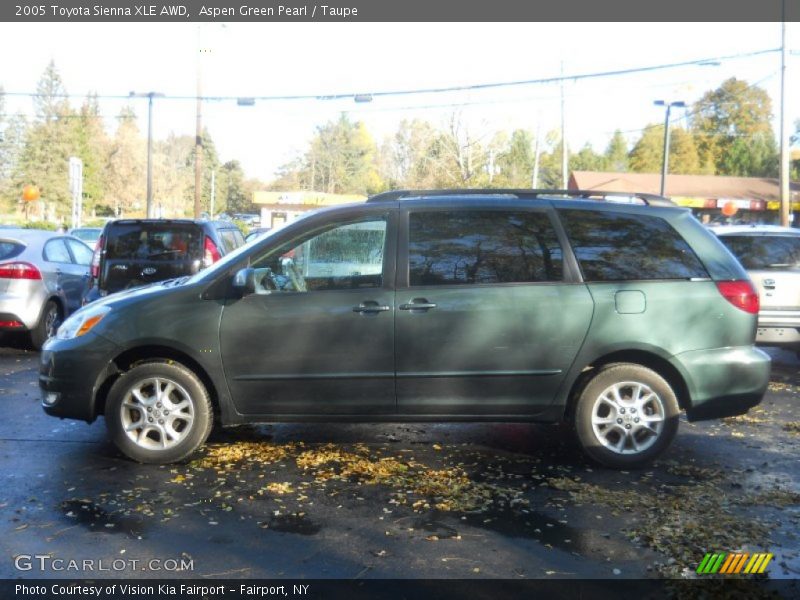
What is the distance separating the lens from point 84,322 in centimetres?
559

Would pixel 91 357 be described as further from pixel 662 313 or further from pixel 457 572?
pixel 662 313

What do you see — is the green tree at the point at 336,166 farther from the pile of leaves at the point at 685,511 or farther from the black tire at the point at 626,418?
the pile of leaves at the point at 685,511

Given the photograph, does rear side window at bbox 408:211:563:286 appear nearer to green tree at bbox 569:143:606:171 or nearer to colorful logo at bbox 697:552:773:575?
colorful logo at bbox 697:552:773:575

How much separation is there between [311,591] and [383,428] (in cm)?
310

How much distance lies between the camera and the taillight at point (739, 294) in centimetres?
558

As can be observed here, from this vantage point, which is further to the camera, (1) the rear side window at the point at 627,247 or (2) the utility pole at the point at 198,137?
(2) the utility pole at the point at 198,137

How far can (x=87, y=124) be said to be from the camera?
77438 mm

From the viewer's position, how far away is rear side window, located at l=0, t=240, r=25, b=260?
10.1 metres

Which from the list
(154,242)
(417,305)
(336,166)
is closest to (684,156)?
(336,166)

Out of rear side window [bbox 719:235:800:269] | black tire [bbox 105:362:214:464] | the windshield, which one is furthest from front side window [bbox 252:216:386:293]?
the windshield

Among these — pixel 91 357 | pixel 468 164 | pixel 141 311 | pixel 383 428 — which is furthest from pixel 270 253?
pixel 468 164

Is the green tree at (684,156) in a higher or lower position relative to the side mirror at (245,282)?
higher

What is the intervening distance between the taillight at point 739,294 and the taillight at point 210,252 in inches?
244

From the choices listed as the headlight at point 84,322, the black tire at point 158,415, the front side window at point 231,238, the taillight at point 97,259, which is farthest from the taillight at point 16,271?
the black tire at point 158,415
